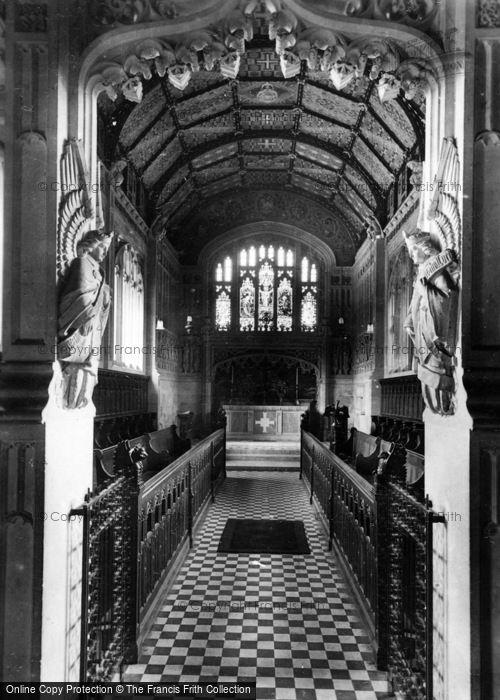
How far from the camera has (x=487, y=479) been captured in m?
3.26

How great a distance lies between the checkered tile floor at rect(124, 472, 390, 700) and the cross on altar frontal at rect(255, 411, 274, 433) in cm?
852

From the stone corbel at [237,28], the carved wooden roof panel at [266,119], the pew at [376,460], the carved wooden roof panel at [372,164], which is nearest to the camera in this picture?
the stone corbel at [237,28]

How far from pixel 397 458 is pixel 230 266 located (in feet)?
48.5

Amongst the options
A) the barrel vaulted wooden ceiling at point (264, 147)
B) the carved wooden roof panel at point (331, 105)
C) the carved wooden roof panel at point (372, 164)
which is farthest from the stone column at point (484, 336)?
the carved wooden roof panel at point (372, 164)

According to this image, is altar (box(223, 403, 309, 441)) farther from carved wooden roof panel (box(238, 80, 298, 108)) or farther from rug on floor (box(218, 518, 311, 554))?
carved wooden roof panel (box(238, 80, 298, 108))

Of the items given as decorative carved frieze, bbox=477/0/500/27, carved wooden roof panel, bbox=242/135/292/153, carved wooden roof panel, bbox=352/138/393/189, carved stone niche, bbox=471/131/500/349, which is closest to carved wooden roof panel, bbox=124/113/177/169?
carved wooden roof panel, bbox=242/135/292/153

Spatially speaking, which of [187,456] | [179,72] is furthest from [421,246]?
[187,456]

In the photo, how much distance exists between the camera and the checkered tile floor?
4.02 m

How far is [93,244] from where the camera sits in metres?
3.65

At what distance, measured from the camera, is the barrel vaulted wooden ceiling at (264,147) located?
9945 mm

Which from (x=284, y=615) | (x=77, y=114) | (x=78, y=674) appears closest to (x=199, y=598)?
(x=284, y=615)

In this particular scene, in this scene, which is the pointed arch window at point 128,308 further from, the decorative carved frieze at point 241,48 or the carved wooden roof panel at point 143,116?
the decorative carved frieze at point 241,48

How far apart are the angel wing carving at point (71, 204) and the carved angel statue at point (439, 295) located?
86.7 inches

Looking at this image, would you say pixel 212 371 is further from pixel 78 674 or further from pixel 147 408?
pixel 78 674
